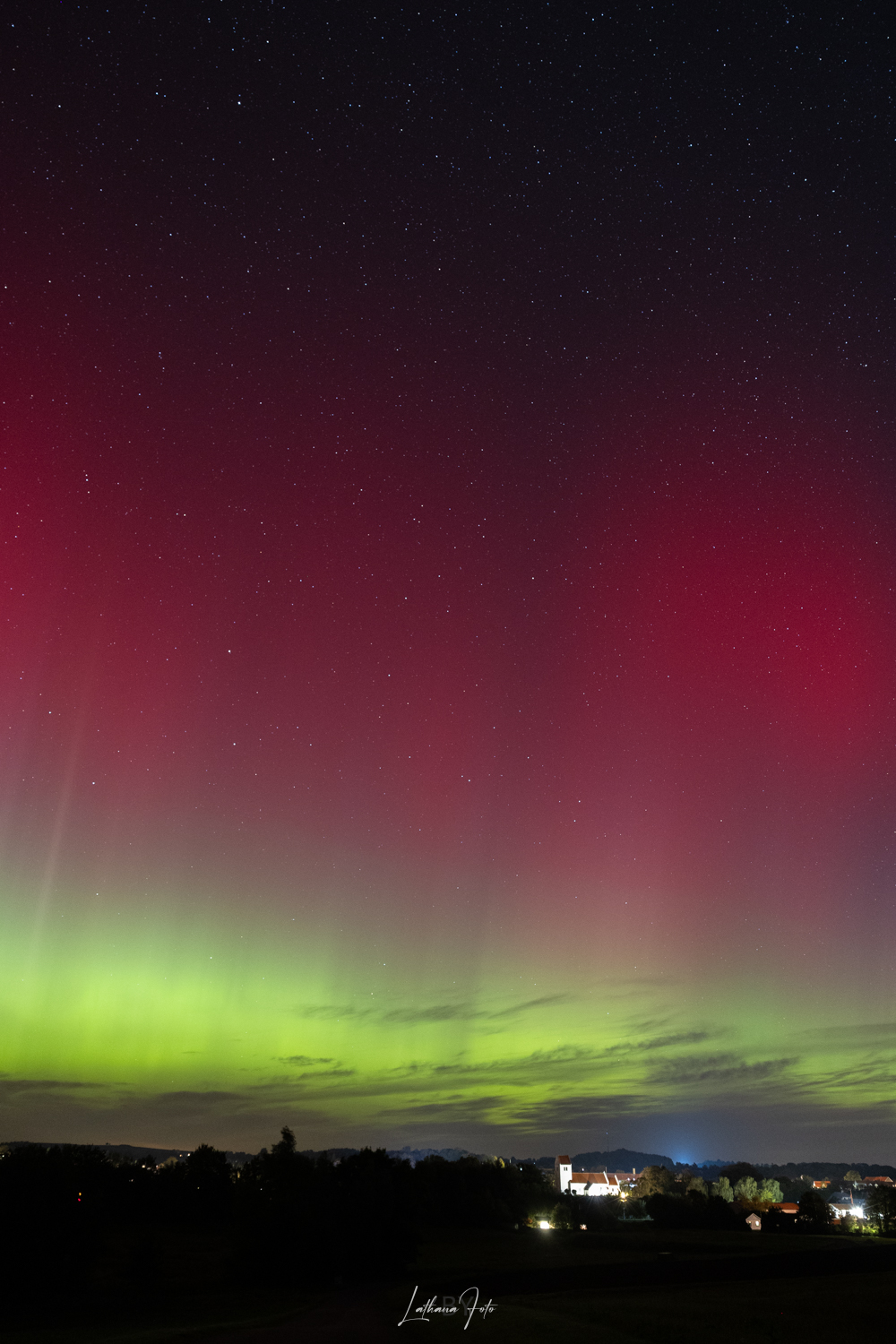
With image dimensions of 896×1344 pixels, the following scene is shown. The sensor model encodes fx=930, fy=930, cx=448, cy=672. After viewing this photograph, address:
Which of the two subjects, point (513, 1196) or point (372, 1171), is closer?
point (372, 1171)

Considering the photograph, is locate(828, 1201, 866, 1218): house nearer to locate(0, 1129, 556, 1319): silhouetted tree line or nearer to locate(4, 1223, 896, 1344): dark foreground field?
locate(4, 1223, 896, 1344): dark foreground field

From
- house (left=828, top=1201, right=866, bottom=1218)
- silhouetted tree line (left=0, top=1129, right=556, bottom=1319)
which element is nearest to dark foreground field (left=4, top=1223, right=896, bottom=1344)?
silhouetted tree line (left=0, top=1129, right=556, bottom=1319)

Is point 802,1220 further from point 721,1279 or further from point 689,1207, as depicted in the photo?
point 721,1279

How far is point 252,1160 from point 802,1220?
84884 millimetres

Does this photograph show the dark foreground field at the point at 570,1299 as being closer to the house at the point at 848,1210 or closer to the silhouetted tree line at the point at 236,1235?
the silhouetted tree line at the point at 236,1235

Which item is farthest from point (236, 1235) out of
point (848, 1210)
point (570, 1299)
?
point (848, 1210)

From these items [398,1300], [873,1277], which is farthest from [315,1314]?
[873,1277]

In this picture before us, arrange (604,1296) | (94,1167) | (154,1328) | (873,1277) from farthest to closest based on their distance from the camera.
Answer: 1. (94,1167)
2. (873,1277)
3. (604,1296)
4. (154,1328)

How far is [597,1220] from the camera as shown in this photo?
5177 inches

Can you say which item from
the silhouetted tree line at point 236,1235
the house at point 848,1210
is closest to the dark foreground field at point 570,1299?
the silhouetted tree line at point 236,1235

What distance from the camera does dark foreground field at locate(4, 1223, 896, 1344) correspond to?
35.7 metres

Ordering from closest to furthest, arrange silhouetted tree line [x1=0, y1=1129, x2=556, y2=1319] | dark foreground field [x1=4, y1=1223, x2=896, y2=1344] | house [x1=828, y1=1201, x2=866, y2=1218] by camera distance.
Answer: dark foreground field [x1=4, y1=1223, x2=896, y2=1344]
silhouetted tree line [x1=0, y1=1129, x2=556, y2=1319]
house [x1=828, y1=1201, x2=866, y2=1218]

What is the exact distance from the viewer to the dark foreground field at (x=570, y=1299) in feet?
117

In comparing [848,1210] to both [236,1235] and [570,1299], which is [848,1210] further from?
[570,1299]
